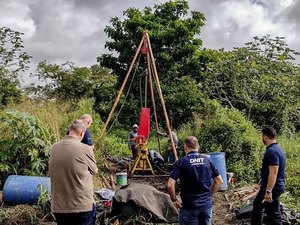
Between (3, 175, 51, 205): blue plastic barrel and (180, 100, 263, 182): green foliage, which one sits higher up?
(180, 100, 263, 182): green foliage

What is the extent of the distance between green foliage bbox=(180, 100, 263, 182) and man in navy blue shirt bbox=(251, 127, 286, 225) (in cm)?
457

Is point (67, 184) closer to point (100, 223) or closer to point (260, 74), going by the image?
point (100, 223)

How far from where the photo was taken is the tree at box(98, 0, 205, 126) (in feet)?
64.4

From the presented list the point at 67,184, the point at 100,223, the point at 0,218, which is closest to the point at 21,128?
the point at 0,218

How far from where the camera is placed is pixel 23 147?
29.0ft

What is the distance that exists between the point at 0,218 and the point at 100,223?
5.55 ft

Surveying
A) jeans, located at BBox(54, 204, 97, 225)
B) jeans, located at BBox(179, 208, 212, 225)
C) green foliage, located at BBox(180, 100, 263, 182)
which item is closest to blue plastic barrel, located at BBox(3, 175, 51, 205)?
jeans, located at BBox(54, 204, 97, 225)

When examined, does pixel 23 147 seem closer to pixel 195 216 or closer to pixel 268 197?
pixel 195 216

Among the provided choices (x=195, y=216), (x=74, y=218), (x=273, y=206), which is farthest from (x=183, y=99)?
(x=74, y=218)

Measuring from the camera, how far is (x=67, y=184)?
4430 mm

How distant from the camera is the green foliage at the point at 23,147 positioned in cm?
872

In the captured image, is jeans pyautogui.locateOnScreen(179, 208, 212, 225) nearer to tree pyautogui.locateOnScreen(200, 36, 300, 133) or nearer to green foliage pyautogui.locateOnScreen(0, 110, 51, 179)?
green foliage pyautogui.locateOnScreen(0, 110, 51, 179)

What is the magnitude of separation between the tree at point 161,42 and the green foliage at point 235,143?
7.42 meters

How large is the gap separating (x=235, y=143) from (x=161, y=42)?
9.94 metres
